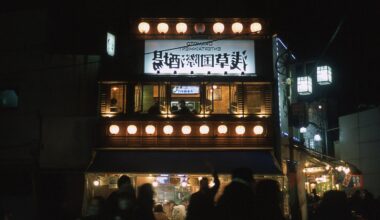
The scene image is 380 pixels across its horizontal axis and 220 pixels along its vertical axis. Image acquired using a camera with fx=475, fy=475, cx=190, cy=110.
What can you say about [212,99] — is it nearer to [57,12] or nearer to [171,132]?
[171,132]

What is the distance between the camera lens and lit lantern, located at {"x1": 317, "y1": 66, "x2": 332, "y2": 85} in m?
20.4

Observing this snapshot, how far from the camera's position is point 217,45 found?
19188mm

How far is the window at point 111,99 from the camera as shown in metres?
18.8

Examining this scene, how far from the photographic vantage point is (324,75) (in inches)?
802

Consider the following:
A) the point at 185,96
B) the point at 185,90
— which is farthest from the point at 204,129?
the point at 185,90

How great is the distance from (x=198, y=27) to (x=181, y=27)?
693 millimetres

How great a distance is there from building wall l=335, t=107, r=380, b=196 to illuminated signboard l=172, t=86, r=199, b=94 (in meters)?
10.8

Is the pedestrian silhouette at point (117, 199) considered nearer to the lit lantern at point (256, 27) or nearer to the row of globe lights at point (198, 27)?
the row of globe lights at point (198, 27)

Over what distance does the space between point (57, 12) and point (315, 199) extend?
45.1 ft

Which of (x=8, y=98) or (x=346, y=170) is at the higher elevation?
(x=8, y=98)

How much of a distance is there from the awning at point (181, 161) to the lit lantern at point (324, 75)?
442 cm

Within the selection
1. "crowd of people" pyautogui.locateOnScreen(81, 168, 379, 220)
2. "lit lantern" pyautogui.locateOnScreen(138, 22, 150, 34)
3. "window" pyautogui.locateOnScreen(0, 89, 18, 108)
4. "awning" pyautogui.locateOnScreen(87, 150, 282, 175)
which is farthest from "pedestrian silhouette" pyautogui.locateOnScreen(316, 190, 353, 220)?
"window" pyautogui.locateOnScreen(0, 89, 18, 108)

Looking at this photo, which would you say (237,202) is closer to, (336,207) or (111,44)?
(336,207)

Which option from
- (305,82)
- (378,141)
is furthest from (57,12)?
(378,141)
